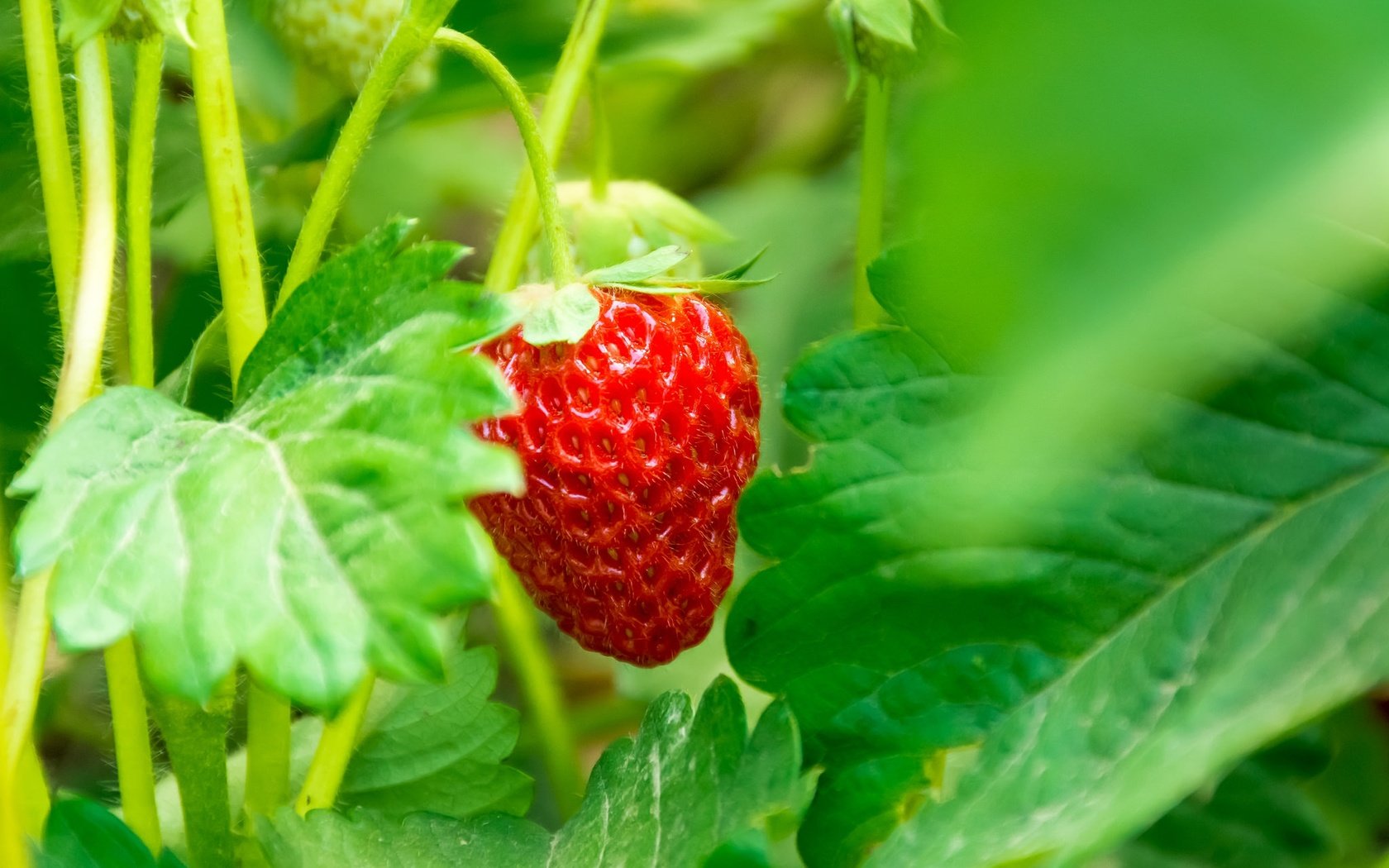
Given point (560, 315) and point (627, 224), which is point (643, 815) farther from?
point (627, 224)

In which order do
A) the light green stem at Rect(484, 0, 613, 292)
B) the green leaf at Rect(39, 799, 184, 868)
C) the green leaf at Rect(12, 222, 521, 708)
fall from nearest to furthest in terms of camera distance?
the green leaf at Rect(12, 222, 521, 708)
the green leaf at Rect(39, 799, 184, 868)
the light green stem at Rect(484, 0, 613, 292)

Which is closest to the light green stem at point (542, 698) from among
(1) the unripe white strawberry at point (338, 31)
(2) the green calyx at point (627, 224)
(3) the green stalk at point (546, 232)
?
(3) the green stalk at point (546, 232)

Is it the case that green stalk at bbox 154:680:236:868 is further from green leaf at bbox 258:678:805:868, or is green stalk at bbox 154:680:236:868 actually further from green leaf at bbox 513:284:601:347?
green leaf at bbox 513:284:601:347

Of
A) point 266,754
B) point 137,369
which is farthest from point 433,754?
point 137,369

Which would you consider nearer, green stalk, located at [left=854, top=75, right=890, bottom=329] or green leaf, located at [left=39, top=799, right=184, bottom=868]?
green leaf, located at [left=39, top=799, right=184, bottom=868]

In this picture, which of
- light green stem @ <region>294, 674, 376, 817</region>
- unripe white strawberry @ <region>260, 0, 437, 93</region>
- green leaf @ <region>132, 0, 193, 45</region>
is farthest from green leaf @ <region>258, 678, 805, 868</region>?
unripe white strawberry @ <region>260, 0, 437, 93</region>

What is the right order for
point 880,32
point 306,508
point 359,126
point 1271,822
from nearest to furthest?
point 306,508 < point 359,126 < point 880,32 < point 1271,822
